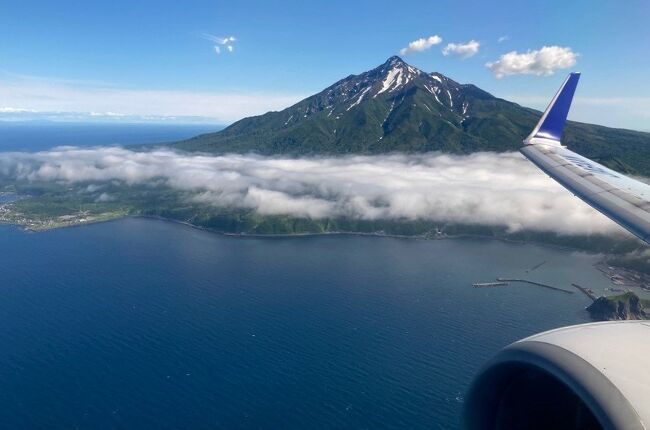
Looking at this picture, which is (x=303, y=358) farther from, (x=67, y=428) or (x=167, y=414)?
(x=67, y=428)

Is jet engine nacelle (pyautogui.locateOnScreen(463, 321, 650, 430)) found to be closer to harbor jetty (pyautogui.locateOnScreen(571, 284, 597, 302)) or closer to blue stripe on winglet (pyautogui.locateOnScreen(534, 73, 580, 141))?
blue stripe on winglet (pyautogui.locateOnScreen(534, 73, 580, 141))

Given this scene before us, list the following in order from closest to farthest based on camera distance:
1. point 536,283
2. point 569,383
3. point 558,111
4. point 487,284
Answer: point 569,383
point 558,111
point 487,284
point 536,283

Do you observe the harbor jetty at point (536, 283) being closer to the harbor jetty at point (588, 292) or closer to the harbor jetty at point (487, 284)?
the harbor jetty at point (487, 284)

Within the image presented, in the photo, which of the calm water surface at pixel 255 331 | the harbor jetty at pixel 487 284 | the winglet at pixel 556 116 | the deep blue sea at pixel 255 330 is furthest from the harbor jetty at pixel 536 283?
the winglet at pixel 556 116

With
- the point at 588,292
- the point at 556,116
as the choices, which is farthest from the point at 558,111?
the point at 588,292

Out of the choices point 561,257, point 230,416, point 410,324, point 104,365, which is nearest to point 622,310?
point 410,324

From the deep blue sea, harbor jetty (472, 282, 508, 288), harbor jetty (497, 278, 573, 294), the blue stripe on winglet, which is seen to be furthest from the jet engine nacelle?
harbor jetty (497, 278, 573, 294)

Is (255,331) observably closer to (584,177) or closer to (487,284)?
(487,284)
